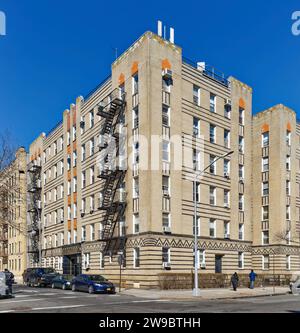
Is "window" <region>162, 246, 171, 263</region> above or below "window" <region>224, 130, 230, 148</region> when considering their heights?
below

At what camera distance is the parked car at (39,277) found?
42.3 m

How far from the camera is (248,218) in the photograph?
49406 millimetres

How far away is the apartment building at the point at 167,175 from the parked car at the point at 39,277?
504cm

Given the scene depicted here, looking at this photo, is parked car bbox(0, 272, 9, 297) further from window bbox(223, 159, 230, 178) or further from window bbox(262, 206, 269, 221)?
window bbox(262, 206, 269, 221)

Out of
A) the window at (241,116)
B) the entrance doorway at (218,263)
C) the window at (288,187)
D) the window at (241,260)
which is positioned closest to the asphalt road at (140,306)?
the entrance doorway at (218,263)

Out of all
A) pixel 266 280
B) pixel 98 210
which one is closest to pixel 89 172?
pixel 98 210

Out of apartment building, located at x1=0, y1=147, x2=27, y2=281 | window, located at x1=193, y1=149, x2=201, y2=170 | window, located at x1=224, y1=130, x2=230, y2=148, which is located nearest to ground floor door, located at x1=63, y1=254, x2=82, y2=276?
apartment building, located at x1=0, y1=147, x2=27, y2=281

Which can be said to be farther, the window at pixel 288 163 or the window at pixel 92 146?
the window at pixel 288 163

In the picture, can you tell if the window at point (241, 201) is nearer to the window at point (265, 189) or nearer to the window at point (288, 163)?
the window at point (265, 189)

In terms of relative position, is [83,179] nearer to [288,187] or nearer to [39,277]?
[39,277]

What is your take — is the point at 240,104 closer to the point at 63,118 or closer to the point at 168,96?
the point at 168,96

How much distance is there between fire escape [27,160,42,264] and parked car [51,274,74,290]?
1032 inches

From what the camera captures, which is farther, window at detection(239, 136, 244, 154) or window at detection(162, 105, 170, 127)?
window at detection(239, 136, 244, 154)

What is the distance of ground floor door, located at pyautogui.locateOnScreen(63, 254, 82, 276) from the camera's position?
5319cm
